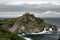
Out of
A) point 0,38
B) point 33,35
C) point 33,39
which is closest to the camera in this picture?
point 0,38

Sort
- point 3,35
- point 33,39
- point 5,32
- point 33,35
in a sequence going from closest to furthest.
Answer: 1. point 3,35
2. point 5,32
3. point 33,39
4. point 33,35

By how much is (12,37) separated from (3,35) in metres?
4.31

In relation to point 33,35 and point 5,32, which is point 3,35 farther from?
point 33,35

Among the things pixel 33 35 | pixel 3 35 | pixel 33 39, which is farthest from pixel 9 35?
pixel 33 35

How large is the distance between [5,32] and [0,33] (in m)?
5.93

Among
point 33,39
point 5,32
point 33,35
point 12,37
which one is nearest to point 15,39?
point 12,37

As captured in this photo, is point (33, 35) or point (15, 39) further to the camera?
point (33, 35)

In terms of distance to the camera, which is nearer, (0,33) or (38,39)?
(0,33)

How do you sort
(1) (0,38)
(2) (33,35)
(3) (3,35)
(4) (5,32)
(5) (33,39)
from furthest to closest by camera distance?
(2) (33,35), (5) (33,39), (4) (5,32), (3) (3,35), (1) (0,38)

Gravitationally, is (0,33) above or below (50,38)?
above

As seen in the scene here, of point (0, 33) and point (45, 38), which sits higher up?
point (0, 33)

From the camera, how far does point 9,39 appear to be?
107 meters

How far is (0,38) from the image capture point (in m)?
106

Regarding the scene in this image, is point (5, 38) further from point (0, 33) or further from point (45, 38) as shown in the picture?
point (45, 38)
